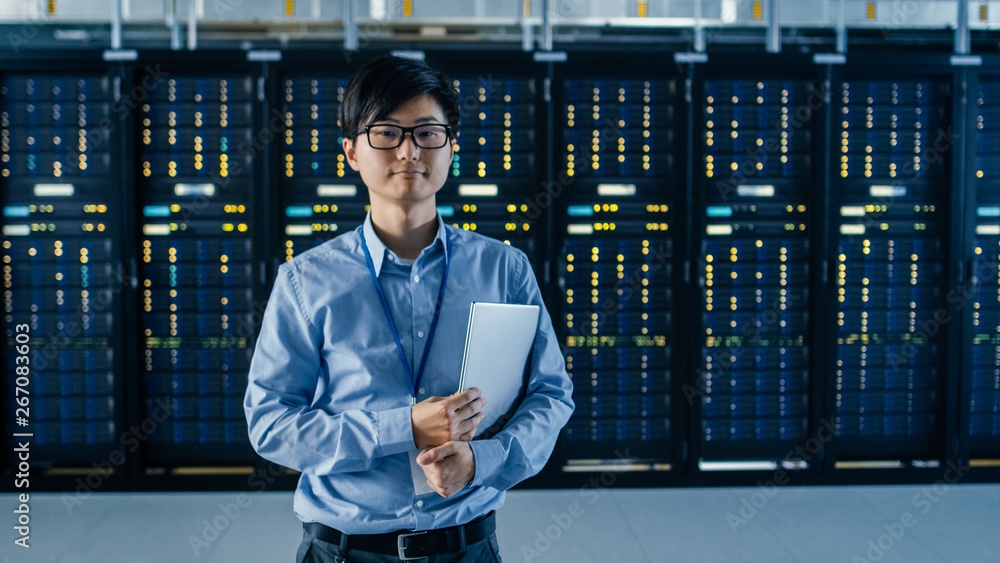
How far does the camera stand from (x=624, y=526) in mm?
2596

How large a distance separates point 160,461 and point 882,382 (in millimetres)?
3804

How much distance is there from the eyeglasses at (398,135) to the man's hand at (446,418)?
0.38 m

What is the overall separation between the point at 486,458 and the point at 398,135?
49cm

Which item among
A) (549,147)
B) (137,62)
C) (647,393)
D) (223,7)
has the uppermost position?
(223,7)

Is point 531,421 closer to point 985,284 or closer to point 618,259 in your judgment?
point 618,259

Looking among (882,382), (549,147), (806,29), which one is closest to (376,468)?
(549,147)

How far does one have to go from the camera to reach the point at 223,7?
3025mm

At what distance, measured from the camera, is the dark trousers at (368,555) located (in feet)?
3.00

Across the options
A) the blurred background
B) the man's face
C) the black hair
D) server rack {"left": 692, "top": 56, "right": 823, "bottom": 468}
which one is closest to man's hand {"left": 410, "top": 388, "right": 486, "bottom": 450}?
Answer: the man's face

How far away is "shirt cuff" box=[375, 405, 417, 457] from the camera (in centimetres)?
80

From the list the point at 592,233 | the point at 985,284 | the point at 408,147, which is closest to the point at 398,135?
the point at 408,147

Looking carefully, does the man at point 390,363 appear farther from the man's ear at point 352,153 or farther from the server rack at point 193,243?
the server rack at point 193,243

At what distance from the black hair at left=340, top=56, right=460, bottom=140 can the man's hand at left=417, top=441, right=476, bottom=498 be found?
0.49 m

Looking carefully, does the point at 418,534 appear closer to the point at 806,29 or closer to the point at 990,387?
the point at 990,387
